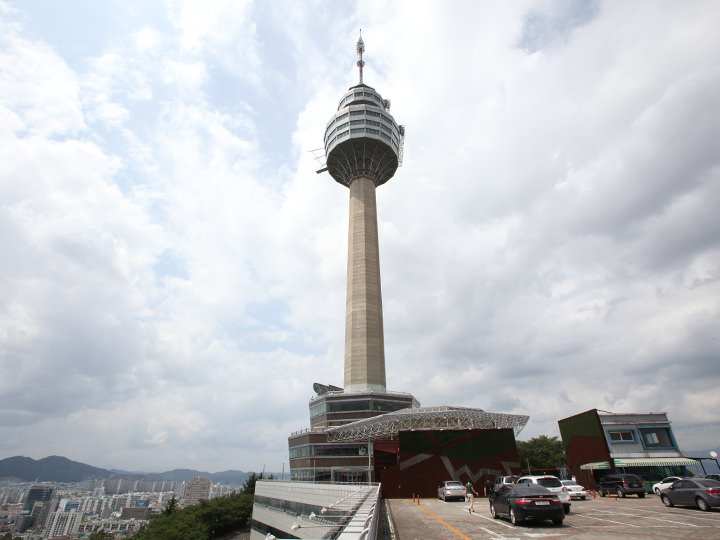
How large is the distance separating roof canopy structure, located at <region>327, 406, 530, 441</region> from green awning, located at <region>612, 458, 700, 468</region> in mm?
9978

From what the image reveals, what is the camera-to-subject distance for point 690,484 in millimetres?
19062

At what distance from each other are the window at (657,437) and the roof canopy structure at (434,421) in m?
11.9

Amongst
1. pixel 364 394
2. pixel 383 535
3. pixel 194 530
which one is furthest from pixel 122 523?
pixel 383 535

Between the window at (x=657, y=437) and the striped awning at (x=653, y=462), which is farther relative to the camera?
the window at (x=657, y=437)

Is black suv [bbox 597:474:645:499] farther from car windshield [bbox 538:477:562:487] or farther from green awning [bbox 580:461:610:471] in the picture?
car windshield [bbox 538:477:562:487]

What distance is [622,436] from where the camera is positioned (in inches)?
1532

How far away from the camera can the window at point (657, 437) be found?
38.9 m

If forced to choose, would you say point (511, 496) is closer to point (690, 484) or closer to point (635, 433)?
point (690, 484)

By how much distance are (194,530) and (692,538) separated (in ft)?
226

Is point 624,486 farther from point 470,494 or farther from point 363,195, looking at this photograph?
point 363,195

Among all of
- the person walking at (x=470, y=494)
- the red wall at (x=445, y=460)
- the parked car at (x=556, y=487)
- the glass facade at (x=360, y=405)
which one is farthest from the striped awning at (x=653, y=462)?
the glass facade at (x=360, y=405)

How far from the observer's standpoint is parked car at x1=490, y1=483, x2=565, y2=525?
14008 mm

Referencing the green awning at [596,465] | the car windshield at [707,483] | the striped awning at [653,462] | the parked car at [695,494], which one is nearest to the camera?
the parked car at [695,494]

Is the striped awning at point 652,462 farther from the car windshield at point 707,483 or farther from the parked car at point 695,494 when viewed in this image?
the car windshield at point 707,483
